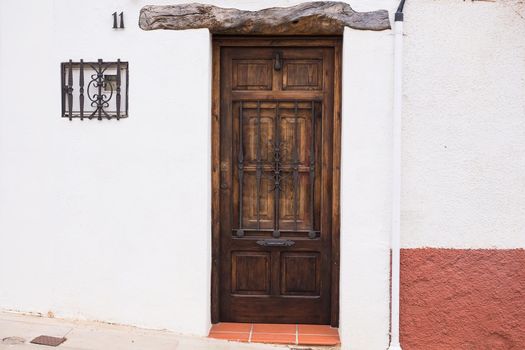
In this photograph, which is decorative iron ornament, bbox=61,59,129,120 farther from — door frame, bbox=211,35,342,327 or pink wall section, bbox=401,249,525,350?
pink wall section, bbox=401,249,525,350

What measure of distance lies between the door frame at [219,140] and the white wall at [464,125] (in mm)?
541

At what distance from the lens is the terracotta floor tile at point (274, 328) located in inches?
183

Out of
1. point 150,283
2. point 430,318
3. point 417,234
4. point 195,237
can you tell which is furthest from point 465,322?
point 150,283

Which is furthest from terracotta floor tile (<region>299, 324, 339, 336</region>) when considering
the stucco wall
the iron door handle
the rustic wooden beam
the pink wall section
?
the rustic wooden beam

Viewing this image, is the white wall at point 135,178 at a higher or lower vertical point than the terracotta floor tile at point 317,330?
higher

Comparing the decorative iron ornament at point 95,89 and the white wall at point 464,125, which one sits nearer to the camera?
the white wall at point 464,125

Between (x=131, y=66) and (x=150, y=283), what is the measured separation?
1740mm

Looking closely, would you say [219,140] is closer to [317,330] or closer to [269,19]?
[269,19]

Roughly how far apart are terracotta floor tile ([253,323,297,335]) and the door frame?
0.34 m

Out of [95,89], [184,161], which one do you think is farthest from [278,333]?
[95,89]

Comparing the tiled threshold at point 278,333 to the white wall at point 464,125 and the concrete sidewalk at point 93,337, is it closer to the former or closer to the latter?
the concrete sidewalk at point 93,337

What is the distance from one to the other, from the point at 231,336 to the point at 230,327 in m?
0.16

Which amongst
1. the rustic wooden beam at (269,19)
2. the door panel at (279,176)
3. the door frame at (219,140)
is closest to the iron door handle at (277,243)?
the door panel at (279,176)

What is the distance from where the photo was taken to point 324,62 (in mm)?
4648
